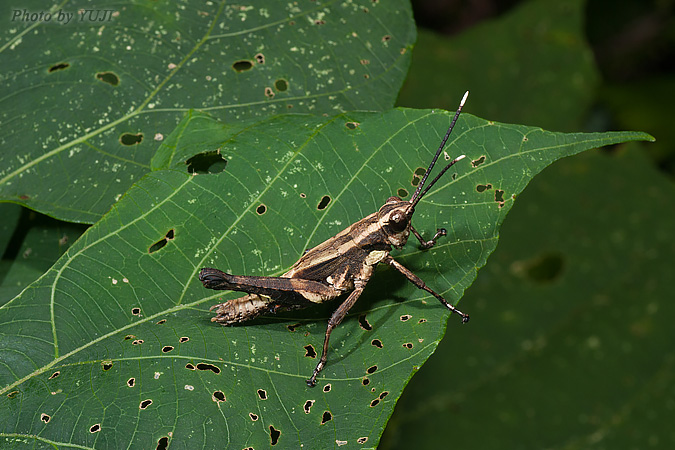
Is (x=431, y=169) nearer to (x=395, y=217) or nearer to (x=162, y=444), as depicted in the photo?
(x=395, y=217)

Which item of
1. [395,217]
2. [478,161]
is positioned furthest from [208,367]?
[478,161]

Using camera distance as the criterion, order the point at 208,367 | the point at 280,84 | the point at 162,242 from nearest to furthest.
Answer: the point at 208,367
the point at 162,242
the point at 280,84

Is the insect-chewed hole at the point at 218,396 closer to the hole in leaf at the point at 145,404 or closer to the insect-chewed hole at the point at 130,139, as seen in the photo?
the hole in leaf at the point at 145,404

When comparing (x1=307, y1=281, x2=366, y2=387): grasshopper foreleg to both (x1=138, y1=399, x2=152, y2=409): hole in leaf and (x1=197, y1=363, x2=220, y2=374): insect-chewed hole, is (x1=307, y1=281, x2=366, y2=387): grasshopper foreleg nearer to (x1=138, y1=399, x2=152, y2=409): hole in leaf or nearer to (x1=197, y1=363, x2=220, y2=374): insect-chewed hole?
(x1=197, y1=363, x2=220, y2=374): insect-chewed hole

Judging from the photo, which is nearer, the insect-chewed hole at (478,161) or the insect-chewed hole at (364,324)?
the insect-chewed hole at (478,161)

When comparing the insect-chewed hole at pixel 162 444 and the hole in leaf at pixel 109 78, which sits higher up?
the hole in leaf at pixel 109 78

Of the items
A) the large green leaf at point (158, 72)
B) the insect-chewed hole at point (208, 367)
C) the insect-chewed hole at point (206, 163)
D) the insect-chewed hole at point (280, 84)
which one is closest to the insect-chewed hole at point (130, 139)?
the large green leaf at point (158, 72)

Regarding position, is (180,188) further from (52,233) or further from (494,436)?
(494,436)
